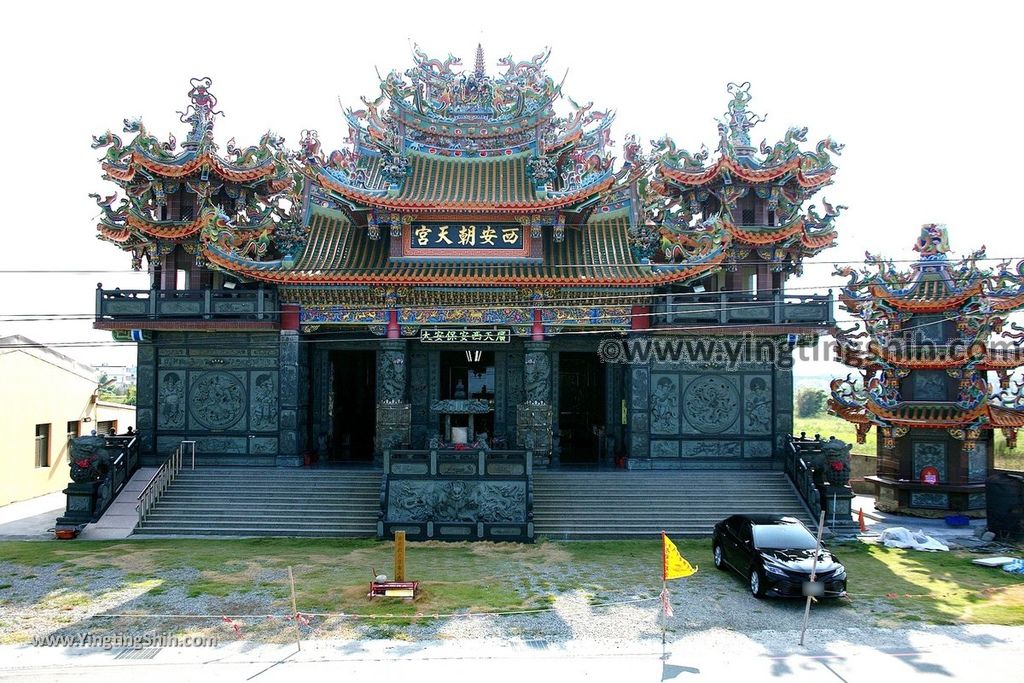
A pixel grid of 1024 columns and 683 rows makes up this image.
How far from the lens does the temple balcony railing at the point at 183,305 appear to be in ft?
67.9

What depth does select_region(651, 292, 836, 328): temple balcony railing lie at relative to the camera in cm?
2062

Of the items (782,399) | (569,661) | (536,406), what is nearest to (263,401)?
(536,406)

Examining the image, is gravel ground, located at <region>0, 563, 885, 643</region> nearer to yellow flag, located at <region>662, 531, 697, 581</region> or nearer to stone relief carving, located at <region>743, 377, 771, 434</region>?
yellow flag, located at <region>662, 531, 697, 581</region>

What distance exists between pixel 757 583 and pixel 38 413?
80.0ft

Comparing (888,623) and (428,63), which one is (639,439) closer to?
(888,623)

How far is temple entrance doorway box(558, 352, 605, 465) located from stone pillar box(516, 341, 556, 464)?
3.48m

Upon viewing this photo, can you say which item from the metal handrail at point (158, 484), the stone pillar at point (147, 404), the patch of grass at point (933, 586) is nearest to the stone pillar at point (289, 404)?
the metal handrail at point (158, 484)

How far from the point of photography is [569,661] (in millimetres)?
9852

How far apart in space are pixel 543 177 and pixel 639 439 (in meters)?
8.53

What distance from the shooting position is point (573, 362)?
2466cm

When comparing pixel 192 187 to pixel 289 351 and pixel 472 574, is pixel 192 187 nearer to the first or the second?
pixel 289 351

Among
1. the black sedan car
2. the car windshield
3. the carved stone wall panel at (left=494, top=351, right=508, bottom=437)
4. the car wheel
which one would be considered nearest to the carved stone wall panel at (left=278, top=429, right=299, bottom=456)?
the carved stone wall panel at (left=494, top=351, right=508, bottom=437)

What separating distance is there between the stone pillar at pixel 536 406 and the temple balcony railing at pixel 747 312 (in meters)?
3.71

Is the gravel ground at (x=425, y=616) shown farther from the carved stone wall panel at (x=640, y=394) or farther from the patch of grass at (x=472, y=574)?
the carved stone wall panel at (x=640, y=394)
